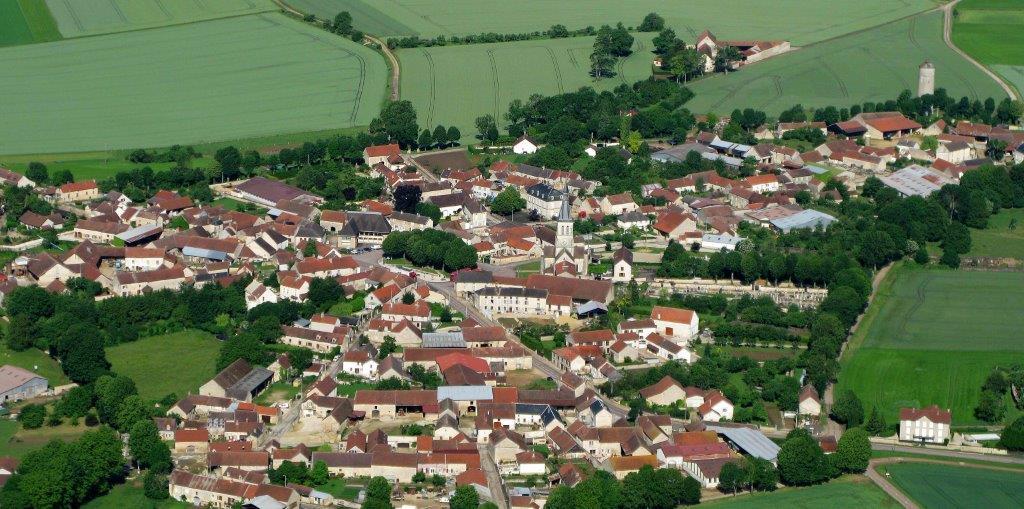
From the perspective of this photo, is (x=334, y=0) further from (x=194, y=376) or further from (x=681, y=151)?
(x=194, y=376)

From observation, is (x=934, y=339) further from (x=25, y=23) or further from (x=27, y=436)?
(x=25, y=23)

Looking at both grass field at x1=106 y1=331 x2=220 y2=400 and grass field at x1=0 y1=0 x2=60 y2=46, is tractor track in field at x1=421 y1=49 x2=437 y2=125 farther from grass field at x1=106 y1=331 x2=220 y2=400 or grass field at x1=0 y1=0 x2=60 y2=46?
grass field at x1=106 y1=331 x2=220 y2=400

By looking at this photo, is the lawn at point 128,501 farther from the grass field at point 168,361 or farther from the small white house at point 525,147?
the small white house at point 525,147

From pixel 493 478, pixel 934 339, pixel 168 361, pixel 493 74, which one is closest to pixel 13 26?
pixel 493 74

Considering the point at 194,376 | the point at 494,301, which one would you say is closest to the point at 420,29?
the point at 494,301

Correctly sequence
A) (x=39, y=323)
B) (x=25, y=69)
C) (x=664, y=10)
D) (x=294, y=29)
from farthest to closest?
(x=664, y=10)
(x=294, y=29)
(x=25, y=69)
(x=39, y=323)

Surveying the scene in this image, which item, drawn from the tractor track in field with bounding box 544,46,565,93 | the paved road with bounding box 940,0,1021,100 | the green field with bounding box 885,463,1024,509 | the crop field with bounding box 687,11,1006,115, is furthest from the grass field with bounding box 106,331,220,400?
the paved road with bounding box 940,0,1021,100

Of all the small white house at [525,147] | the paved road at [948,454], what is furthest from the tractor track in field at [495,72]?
the paved road at [948,454]
